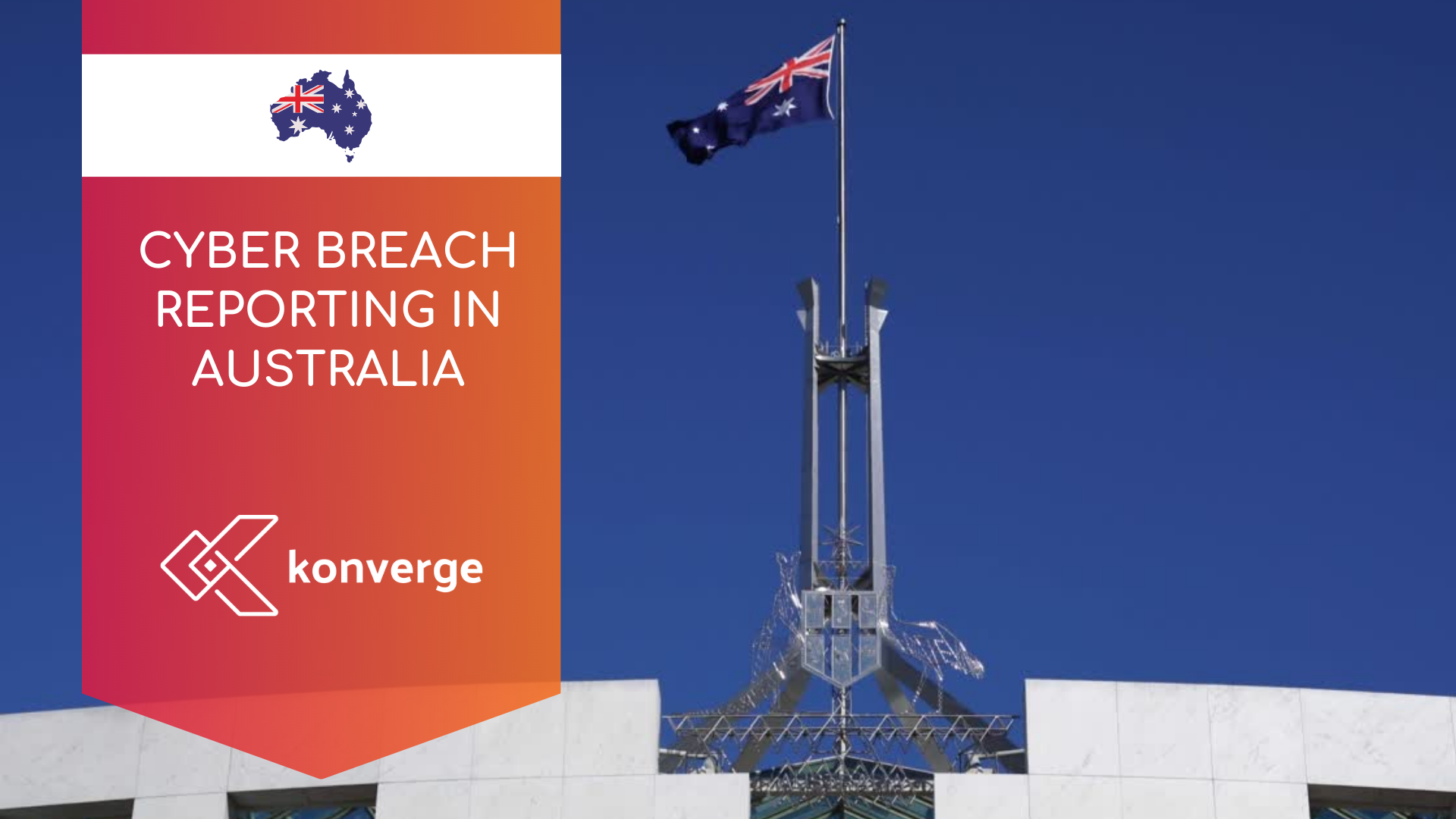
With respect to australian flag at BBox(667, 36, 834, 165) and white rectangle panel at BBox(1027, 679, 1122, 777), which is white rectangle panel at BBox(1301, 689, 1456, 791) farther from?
australian flag at BBox(667, 36, 834, 165)

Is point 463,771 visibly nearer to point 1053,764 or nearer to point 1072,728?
point 1053,764

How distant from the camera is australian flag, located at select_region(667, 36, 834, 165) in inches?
2029

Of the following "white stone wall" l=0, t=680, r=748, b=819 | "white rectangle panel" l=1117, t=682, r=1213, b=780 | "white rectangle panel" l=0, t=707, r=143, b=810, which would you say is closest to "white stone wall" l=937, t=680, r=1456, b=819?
"white rectangle panel" l=1117, t=682, r=1213, b=780

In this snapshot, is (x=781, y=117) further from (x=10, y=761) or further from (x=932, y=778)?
Answer: (x=10, y=761)

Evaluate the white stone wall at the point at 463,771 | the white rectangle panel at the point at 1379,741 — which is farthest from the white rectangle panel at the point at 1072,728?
the white stone wall at the point at 463,771

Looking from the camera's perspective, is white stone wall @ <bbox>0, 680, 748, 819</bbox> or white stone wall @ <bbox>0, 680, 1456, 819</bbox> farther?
white stone wall @ <bbox>0, 680, 748, 819</bbox>

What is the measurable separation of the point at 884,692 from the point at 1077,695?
311 centimetres

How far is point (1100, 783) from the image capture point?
139 ft

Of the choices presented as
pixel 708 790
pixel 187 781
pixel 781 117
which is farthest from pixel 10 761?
pixel 781 117

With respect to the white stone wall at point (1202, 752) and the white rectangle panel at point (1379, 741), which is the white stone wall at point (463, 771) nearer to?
the white stone wall at point (1202, 752)

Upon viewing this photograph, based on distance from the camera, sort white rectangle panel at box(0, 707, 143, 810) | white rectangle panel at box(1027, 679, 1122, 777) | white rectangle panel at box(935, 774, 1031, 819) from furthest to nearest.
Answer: white rectangle panel at box(0, 707, 143, 810), white rectangle panel at box(1027, 679, 1122, 777), white rectangle panel at box(935, 774, 1031, 819)

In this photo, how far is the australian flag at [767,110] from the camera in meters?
51.5

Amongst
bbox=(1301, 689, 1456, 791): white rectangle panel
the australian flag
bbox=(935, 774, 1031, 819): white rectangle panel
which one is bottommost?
bbox=(935, 774, 1031, 819): white rectangle panel

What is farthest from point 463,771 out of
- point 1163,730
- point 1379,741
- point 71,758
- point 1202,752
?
point 1379,741
